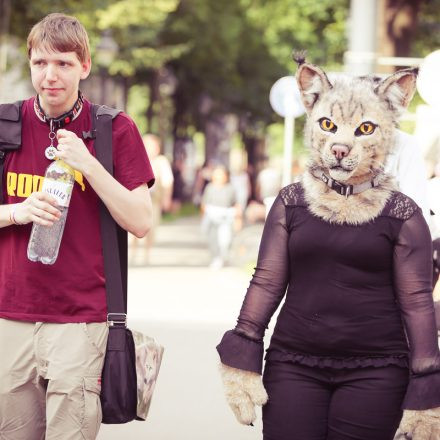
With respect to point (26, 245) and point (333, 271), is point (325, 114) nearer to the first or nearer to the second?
point (333, 271)

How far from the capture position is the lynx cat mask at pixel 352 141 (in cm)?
399

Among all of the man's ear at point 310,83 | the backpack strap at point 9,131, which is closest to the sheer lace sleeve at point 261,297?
the man's ear at point 310,83

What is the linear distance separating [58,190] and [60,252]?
0.23 m

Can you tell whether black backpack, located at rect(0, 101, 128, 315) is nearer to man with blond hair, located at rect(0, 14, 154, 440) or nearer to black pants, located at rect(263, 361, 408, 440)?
man with blond hair, located at rect(0, 14, 154, 440)

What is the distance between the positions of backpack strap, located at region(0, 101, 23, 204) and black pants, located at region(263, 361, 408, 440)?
3.74ft

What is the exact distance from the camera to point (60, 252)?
13.7ft

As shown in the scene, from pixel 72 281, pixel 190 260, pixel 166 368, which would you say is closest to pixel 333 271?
pixel 72 281

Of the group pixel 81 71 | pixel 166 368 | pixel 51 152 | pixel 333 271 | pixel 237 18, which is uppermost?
pixel 237 18

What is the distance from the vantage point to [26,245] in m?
4.21

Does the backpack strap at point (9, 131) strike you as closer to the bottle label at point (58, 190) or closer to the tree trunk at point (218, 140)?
the bottle label at point (58, 190)

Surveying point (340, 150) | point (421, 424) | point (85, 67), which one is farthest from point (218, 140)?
point (421, 424)

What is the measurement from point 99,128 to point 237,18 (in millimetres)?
36036

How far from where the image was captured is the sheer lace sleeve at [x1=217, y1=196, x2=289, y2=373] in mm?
4066

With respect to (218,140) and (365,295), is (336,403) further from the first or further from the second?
(218,140)
